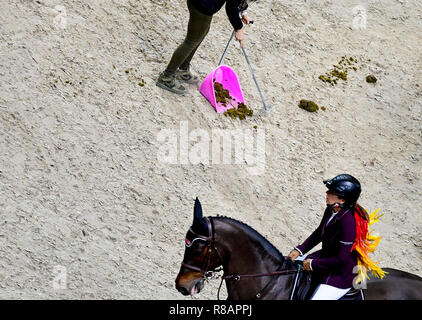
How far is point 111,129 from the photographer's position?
9.73 metres

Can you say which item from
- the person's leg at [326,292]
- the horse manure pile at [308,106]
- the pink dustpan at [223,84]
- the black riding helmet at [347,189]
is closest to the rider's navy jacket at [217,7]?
the pink dustpan at [223,84]

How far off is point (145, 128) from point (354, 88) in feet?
16.5

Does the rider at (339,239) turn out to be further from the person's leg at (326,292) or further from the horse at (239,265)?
the horse at (239,265)

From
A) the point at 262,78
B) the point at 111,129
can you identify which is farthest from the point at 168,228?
the point at 262,78

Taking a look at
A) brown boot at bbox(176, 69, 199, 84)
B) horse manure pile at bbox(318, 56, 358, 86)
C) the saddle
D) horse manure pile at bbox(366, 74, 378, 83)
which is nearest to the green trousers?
brown boot at bbox(176, 69, 199, 84)

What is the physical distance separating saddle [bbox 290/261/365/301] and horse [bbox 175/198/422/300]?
39mm

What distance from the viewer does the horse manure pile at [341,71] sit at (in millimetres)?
12108

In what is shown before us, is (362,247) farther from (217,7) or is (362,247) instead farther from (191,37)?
(191,37)

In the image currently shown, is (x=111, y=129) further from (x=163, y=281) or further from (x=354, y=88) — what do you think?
(x=354, y=88)

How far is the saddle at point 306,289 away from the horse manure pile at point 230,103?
15.7ft

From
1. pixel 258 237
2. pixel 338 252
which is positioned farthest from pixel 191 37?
pixel 338 252

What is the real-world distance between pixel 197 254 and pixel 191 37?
16.9 ft

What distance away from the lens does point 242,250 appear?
598 cm

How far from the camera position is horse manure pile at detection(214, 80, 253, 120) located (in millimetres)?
10680
